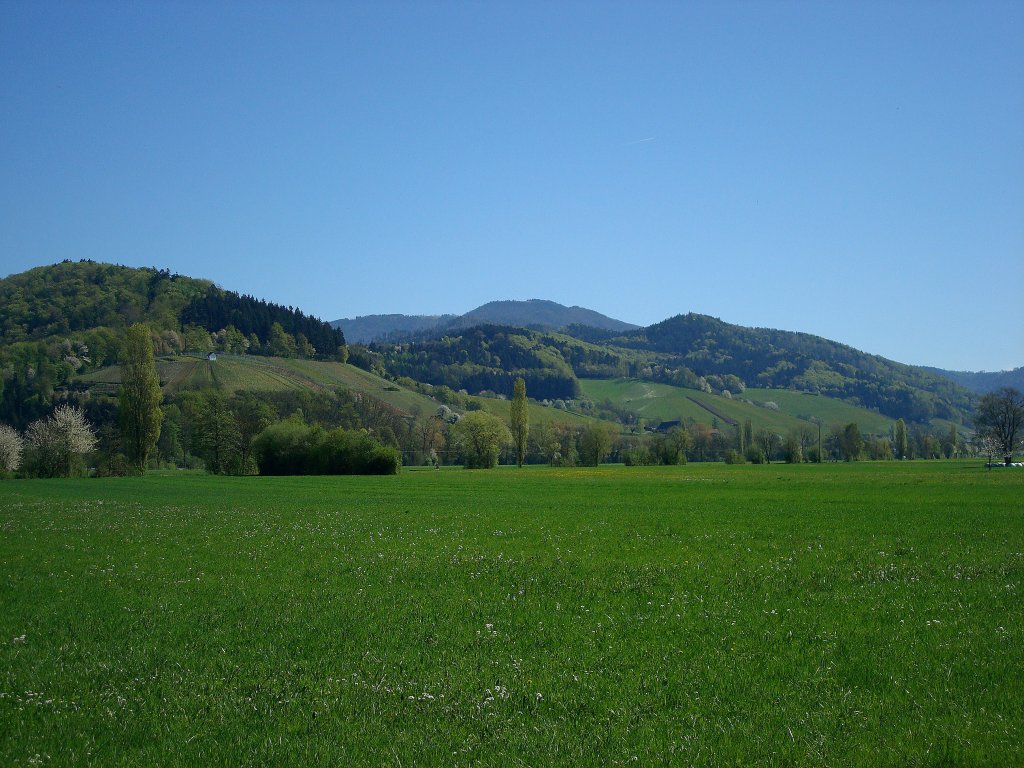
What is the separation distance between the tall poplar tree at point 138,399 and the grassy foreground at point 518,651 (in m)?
70.2

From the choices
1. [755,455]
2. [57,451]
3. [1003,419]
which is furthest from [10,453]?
[1003,419]

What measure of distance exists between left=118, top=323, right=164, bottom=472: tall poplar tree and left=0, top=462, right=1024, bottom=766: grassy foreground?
230 ft

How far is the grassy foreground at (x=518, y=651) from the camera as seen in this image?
823 cm

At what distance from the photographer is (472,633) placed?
12.6m

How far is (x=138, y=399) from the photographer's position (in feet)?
293

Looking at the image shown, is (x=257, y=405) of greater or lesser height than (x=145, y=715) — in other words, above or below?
above

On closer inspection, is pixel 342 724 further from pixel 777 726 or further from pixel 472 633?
pixel 777 726

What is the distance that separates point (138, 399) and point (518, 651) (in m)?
89.7

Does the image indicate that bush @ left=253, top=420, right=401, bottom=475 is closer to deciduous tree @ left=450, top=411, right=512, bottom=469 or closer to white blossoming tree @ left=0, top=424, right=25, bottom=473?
deciduous tree @ left=450, top=411, right=512, bottom=469

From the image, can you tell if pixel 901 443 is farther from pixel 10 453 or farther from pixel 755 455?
pixel 10 453

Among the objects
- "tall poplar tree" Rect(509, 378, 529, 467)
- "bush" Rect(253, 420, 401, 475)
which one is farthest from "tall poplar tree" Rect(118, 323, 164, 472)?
"tall poplar tree" Rect(509, 378, 529, 467)

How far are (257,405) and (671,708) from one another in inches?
4473

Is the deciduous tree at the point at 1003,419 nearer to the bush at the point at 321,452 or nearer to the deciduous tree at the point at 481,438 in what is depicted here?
the deciduous tree at the point at 481,438

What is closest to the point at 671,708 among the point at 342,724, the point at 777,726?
the point at 777,726
